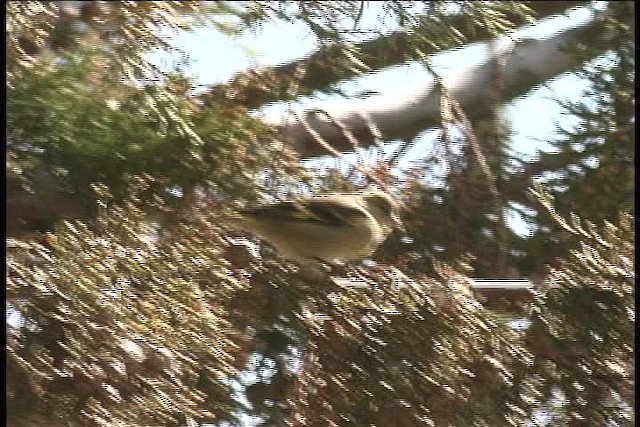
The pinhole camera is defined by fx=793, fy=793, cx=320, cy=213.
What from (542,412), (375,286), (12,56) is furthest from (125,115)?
(542,412)

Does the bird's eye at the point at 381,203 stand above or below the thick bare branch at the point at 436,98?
below

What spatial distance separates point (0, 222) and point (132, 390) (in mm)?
115

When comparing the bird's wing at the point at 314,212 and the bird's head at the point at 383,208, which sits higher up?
the bird's wing at the point at 314,212

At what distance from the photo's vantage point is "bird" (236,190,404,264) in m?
0.43

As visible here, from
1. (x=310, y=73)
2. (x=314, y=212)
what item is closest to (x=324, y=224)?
(x=314, y=212)

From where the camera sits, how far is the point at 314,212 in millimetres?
433

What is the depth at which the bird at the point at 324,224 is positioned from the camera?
428 mm

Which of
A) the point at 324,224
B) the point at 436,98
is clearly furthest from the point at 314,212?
the point at 436,98

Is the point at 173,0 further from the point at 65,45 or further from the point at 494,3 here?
the point at 494,3

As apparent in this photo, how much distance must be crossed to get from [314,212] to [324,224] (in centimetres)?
1

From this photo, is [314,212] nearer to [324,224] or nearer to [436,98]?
[324,224]

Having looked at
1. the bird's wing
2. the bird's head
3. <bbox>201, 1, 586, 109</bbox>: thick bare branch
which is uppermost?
<bbox>201, 1, 586, 109</bbox>: thick bare branch

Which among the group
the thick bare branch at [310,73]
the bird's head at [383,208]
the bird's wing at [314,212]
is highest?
the thick bare branch at [310,73]

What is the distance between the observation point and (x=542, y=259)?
459 mm
